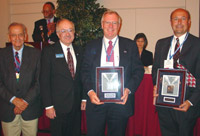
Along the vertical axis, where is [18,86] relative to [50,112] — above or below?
above

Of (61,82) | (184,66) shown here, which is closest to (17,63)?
(61,82)

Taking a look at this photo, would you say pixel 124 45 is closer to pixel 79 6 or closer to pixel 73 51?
pixel 73 51

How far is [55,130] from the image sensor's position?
7.43 ft

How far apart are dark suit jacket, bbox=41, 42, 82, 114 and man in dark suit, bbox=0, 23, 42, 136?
22 cm

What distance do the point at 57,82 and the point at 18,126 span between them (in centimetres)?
86

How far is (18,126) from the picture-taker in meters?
2.39

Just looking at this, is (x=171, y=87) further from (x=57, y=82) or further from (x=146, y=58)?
(x=146, y=58)

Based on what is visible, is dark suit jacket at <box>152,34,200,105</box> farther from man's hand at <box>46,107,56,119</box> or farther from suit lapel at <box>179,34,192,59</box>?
man's hand at <box>46,107,56,119</box>

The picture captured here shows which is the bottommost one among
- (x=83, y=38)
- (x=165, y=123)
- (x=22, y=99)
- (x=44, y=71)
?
(x=165, y=123)

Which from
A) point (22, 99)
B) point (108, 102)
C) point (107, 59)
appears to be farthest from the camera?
point (22, 99)

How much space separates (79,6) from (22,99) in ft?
10.2

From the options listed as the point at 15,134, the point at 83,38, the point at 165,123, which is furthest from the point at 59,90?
the point at 83,38

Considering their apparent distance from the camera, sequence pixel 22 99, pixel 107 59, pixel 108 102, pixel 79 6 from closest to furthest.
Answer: pixel 108 102, pixel 107 59, pixel 22 99, pixel 79 6

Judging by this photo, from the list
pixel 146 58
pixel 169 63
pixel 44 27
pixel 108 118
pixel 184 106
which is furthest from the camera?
pixel 146 58
